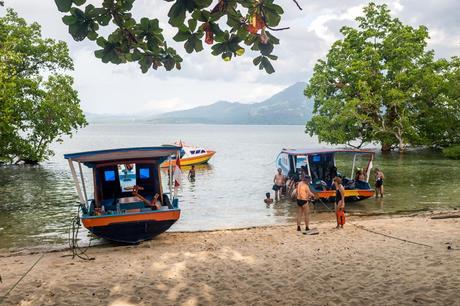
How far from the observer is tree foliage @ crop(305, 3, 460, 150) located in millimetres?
55750

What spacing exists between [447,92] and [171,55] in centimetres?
5998

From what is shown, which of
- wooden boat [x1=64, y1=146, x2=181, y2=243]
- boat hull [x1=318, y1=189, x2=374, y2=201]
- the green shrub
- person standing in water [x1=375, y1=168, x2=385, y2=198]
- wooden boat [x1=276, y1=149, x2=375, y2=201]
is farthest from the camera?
the green shrub

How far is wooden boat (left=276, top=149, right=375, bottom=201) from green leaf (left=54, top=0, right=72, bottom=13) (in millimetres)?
19658

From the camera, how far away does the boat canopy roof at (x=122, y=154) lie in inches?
592

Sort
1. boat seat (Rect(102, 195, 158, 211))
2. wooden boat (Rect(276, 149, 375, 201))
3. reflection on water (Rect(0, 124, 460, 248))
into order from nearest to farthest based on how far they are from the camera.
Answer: boat seat (Rect(102, 195, 158, 211)) < reflection on water (Rect(0, 124, 460, 248)) < wooden boat (Rect(276, 149, 375, 201))

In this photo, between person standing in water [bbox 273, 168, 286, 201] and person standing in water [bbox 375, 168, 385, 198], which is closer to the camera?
person standing in water [bbox 375, 168, 385, 198]

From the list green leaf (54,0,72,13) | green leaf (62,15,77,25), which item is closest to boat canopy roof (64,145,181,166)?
green leaf (62,15,77,25)

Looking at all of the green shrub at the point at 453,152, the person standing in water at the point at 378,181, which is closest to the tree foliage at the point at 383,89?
the green shrub at the point at 453,152

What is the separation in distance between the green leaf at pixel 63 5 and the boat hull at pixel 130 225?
11.3 meters

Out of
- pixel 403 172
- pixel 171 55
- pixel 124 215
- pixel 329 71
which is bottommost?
pixel 403 172

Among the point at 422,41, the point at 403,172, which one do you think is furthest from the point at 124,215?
the point at 422,41

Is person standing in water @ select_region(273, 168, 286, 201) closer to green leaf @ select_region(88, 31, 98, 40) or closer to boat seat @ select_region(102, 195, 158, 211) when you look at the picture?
boat seat @ select_region(102, 195, 158, 211)

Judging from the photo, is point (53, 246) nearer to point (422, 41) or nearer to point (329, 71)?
point (329, 71)

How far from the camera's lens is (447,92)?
56.8 meters
